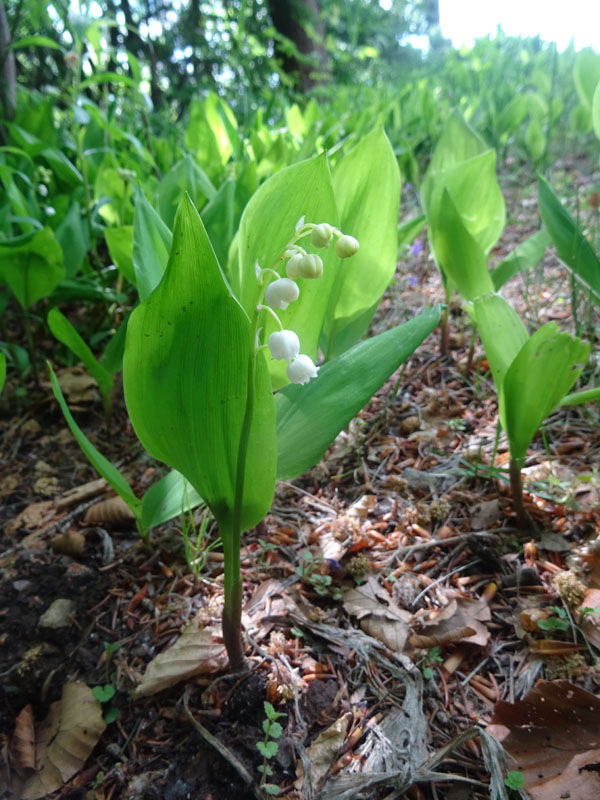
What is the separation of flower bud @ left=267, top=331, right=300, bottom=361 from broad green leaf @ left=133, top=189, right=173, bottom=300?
31 centimetres

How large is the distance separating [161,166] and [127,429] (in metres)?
1.57

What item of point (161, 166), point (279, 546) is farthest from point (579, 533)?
point (161, 166)

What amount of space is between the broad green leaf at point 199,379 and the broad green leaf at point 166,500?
27 centimetres

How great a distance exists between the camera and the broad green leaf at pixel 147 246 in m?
0.89

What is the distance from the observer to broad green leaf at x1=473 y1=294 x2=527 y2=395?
109 cm

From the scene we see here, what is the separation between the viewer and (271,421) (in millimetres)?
706

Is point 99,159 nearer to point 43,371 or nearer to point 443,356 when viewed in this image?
point 43,371

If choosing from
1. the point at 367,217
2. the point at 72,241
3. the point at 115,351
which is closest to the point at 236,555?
the point at 367,217

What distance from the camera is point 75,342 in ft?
4.49

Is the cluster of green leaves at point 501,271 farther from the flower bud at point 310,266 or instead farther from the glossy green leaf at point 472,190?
the flower bud at point 310,266

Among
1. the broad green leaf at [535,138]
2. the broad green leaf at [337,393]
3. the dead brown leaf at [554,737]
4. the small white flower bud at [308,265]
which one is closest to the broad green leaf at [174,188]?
the broad green leaf at [337,393]

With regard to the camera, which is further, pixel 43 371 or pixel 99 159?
pixel 99 159

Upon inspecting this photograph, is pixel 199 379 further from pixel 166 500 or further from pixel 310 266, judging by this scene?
pixel 166 500

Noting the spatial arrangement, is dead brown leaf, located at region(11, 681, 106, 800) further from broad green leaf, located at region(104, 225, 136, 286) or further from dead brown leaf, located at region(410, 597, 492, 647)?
broad green leaf, located at region(104, 225, 136, 286)
